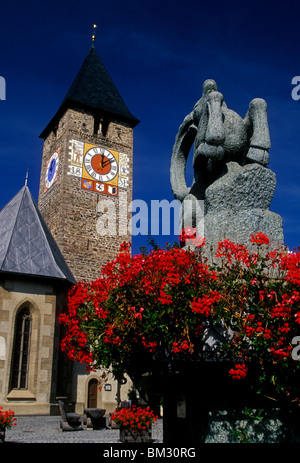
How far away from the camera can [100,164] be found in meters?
29.4

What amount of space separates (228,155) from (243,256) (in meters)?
1.78

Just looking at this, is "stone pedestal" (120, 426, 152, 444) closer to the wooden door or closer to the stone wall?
the stone wall

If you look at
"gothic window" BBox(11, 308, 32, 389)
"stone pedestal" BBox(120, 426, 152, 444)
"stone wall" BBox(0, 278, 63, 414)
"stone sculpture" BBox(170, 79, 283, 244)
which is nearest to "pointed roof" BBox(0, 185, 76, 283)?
"stone wall" BBox(0, 278, 63, 414)

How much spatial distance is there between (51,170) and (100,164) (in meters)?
3.28

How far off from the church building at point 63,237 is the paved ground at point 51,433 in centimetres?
197

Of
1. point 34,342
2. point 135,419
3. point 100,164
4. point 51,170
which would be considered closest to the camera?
point 135,419

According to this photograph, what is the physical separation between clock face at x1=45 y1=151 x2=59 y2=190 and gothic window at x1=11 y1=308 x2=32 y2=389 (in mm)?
13046

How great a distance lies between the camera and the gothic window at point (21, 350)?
55.8ft

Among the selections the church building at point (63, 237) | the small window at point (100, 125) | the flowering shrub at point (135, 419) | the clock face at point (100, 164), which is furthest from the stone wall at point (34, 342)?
the small window at point (100, 125)

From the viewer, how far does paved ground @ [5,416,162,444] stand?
9.95m

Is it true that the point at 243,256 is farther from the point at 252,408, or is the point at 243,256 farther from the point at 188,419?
the point at 188,419

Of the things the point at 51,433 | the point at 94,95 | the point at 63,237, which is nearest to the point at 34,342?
the point at 51,433

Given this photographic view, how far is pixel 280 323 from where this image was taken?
3482 mm

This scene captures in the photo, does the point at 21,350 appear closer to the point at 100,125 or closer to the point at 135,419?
the point at 135,419
